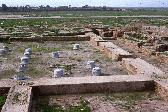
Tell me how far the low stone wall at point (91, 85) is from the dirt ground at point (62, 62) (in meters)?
1.99

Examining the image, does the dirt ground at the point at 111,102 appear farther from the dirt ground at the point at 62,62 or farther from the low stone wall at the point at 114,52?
the low stone wall at the point at 114,52

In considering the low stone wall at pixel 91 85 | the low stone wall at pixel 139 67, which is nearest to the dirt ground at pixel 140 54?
the low stone wall at pixel 139 67

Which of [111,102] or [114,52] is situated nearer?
[111,102]

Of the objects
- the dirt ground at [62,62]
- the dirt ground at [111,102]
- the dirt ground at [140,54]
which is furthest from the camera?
the dirt ground at [140,54]

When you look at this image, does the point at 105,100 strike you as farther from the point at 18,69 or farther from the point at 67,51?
the point at 67,51

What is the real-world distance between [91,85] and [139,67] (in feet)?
8.57

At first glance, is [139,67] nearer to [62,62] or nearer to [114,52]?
[114,52]

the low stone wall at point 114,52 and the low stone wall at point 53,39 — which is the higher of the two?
the low stone wall at point 114,52

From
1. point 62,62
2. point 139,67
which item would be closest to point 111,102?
point 139,67

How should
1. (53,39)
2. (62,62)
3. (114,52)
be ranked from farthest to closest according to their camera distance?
(53,39) → (114,52) → (62,62)

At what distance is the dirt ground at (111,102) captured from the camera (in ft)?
29.8

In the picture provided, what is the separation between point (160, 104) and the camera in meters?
9.48

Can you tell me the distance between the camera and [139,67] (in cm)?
1230

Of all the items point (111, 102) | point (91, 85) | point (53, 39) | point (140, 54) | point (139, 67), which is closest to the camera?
point (111, 102)
